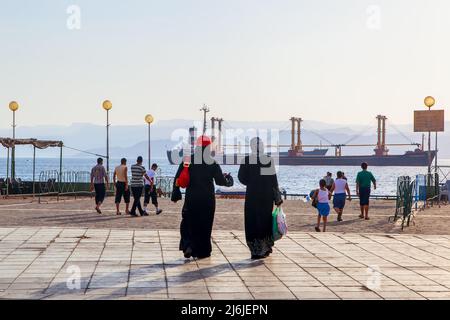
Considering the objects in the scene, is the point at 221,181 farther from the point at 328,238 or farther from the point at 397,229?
the point at 397,229

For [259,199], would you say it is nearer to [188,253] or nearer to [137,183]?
[188,253]

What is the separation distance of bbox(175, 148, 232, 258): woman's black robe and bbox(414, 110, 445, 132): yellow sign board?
691 inches

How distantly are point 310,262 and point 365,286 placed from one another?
75.9 inches

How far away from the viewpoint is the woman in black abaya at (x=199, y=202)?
33.5ft

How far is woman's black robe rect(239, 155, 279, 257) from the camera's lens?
406 inches

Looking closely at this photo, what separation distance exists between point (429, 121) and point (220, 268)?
18755mm

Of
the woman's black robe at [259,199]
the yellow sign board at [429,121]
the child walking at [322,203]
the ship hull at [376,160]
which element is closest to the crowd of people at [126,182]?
the child walking at [322,203]

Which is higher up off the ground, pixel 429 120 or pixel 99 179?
pixel 429 120

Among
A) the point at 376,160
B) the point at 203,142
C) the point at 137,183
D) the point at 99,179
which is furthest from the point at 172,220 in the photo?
the point at 376,160

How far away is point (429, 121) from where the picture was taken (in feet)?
86.5

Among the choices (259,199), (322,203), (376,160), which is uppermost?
(376,160)

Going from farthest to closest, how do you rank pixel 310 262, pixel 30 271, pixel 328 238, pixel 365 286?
pixel 328 238 → pixel 310 262 → pixel 30 271 → pixel 365 286
